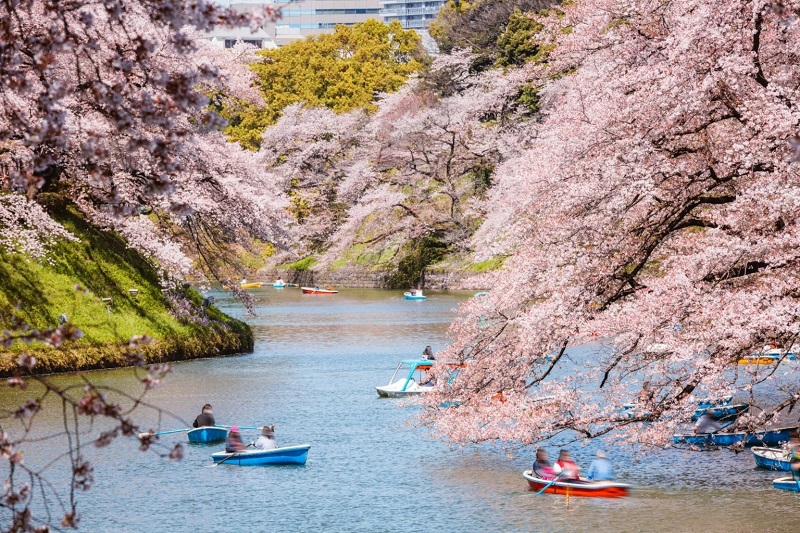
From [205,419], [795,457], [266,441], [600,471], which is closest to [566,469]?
[600,471]

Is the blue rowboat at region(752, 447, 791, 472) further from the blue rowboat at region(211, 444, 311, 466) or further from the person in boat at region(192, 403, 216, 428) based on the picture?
the person in boat at region(192, 403, 216, 428)

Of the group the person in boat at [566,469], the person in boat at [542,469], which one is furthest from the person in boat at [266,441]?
the person in boat at [566,469]

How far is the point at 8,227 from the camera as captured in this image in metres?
30.5

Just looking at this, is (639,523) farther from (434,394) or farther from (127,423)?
(127,423)

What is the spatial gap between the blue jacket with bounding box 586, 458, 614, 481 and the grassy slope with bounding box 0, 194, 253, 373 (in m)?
16.0

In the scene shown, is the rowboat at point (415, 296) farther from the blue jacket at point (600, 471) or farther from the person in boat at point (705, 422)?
the blue jacket at point (600, 471)

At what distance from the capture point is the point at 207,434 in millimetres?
23188

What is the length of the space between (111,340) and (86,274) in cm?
285

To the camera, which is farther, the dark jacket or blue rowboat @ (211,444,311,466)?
the dark jacket

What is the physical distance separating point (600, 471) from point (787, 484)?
3034mm

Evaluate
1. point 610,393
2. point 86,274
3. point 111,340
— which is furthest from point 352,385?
point 610,393

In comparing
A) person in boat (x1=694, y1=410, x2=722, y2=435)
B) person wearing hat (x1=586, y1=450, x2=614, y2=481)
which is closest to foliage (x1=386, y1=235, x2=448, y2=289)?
person in boat (x1=694, y1=410, x2=722, y2=435)

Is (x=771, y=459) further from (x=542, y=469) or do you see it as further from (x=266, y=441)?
(x=266, y=441)

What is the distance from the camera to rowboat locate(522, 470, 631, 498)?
17.8 metres
